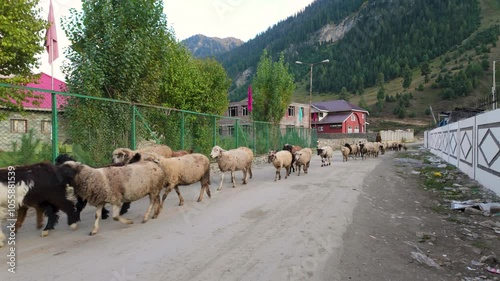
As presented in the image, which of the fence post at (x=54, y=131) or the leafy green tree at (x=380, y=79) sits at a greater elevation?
the leafy green tree at (x=380, y=79)

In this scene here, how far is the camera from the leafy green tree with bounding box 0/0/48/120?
11795 millimetres

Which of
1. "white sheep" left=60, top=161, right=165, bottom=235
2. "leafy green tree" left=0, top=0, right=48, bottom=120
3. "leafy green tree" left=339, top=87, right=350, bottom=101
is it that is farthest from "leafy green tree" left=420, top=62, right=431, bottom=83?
"white sheep" left=60, top=161, right=165, bottom=235

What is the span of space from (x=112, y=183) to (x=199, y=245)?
2071 millimetres

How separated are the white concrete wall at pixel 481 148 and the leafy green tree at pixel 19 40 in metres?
15.2

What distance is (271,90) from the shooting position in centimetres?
3138

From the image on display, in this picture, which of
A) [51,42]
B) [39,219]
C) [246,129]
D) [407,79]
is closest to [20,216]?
[39,219]

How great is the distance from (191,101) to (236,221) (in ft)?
46.8

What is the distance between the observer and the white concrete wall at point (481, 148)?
8.90 m

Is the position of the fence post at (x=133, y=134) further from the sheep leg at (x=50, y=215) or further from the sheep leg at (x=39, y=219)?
the sheep leg at (x=50, y=215)

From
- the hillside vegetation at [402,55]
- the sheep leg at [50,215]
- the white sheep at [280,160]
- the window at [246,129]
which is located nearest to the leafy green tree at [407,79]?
the hillside vegetation at [402,55]

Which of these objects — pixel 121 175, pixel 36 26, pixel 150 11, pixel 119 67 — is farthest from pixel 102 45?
pixel 121 175

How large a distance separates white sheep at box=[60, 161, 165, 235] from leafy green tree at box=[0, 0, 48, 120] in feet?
23.9

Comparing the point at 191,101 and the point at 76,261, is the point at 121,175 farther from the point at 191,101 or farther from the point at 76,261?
the point at 191,101

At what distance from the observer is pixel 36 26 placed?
13.2m
